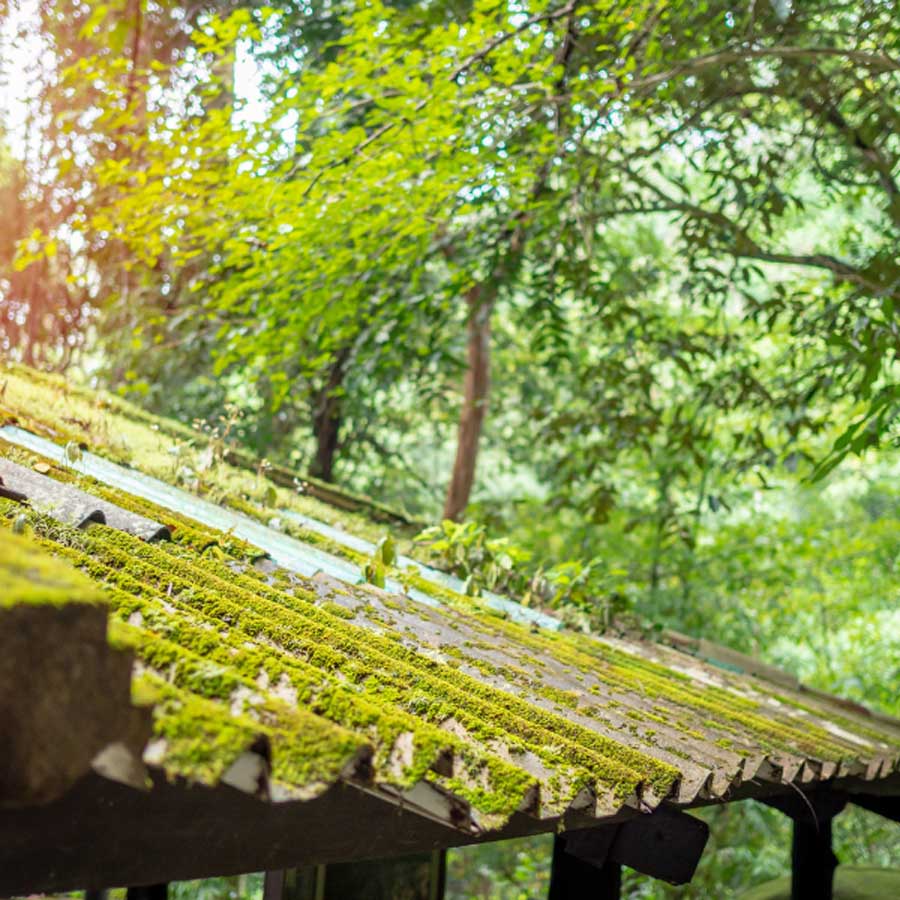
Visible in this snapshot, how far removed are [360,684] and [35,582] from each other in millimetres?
1071

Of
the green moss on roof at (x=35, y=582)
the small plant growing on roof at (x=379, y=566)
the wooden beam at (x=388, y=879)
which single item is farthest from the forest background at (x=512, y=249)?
the green moss on roof at (x=35, y=582)

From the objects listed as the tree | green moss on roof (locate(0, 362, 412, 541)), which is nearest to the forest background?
the tree

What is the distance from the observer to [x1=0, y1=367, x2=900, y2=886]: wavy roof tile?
1.12 m

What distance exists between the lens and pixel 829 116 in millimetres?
7449

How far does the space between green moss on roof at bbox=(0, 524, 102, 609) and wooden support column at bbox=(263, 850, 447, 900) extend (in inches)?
153

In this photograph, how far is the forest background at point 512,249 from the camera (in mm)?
6656

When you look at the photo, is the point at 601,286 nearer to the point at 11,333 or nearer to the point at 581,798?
the point at 581,798

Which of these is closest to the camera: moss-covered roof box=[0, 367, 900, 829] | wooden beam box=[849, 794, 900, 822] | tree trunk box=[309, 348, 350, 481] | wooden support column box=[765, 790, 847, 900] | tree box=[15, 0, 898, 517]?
moss-covered roof box=[0, 367, 900, 829]

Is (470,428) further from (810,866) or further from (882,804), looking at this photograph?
(810,866)

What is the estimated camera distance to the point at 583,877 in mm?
3123

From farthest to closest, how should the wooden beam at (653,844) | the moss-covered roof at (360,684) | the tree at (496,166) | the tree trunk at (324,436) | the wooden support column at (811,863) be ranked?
the tree trunk at (324,436) < the tree at (496,166) < the wooden support column at (811,863) < the wooden beam at (653,844) < the moss-covered roof at (360,684)

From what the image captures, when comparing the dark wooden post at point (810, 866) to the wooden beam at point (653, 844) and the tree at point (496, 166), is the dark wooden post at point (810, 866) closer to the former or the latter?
the tree at point (496, 166)

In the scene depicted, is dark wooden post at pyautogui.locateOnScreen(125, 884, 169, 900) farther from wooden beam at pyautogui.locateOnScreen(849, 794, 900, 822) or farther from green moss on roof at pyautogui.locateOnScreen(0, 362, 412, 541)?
wooden beam at pyautogui.locateOnScreen(849, 794, 900, 822)

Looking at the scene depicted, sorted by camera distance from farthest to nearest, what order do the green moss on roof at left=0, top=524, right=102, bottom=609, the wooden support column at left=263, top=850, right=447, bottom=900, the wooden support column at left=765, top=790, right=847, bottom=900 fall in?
1. the wooden support column at left=765, top=790, right=847, bottom=900
2. the wooden support column at left=263, top=850, right=447, bottom=900
3. the green moss on roof at left=0, top=524, right=102, bottom=609
